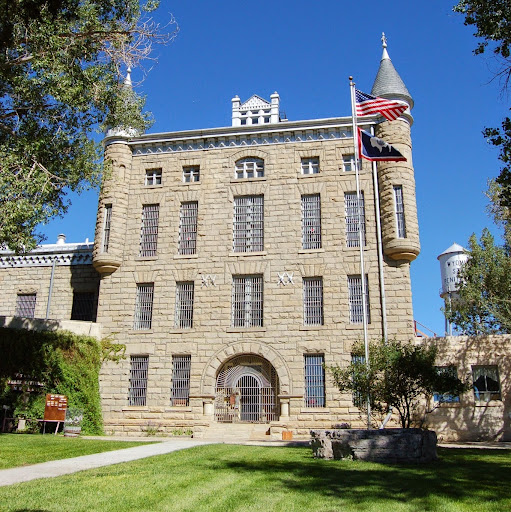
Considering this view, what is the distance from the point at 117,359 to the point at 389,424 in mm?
12302

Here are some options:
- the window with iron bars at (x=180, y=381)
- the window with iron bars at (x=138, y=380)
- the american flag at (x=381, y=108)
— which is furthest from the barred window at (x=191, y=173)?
the american flag at (x=381, y=108)

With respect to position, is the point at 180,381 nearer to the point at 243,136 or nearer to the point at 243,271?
the point at 243,271

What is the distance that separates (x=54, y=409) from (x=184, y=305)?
781 centimetres

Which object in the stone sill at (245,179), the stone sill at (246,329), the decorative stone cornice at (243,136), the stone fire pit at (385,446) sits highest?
the decorative stone cornice at (243,136)

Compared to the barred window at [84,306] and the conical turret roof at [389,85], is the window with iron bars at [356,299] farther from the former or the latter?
the barred window at [84,306]

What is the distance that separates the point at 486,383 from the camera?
2306cm

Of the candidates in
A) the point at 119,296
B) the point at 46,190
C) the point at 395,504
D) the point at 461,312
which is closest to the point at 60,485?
the point at 395,504

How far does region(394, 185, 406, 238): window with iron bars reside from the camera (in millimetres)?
24250

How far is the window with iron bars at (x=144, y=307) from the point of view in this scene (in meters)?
25.9

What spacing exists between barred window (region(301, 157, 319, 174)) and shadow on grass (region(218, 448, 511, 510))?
16.7 metres

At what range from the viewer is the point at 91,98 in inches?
592

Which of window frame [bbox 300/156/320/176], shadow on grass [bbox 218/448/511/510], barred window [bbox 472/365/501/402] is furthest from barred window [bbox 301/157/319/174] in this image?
shadow on grass [bbox 218/448/511/510]

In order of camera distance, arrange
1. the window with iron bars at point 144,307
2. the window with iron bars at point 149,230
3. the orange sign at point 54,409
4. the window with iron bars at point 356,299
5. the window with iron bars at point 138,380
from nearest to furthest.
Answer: the orange sign at point 54,409 → the window with iron bars at point 356,299 → the window with iron bars at point 138,380 → the window with iron bars at point 144,307 → the window with iron bars at point 149,230

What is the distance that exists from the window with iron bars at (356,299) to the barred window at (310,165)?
18.6 feet
